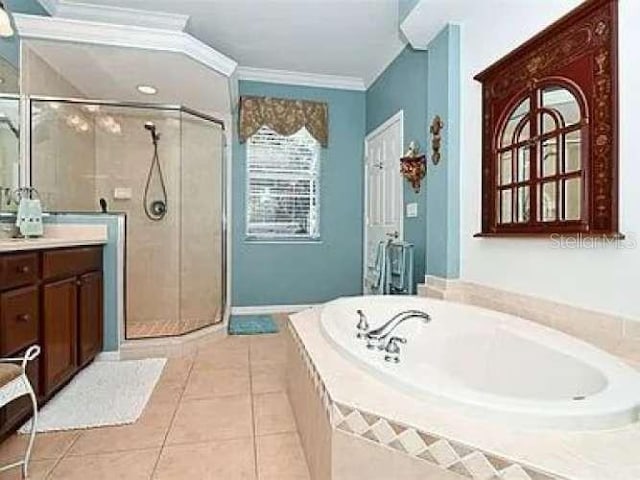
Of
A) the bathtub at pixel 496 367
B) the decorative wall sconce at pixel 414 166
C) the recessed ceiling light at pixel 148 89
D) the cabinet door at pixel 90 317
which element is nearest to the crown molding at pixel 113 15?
the recessed ceiling light at pixel 148 89

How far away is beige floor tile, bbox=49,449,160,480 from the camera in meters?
1.55

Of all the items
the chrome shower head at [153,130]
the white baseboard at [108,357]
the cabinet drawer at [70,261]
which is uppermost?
the chrome shower head at [153,130]

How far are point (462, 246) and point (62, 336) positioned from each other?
2481 millimetres

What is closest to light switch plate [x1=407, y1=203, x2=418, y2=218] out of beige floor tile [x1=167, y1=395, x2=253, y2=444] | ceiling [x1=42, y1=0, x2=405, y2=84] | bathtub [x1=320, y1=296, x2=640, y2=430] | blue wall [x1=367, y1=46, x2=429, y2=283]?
blue wall [x1=367, y1=46, x2=429, y2=283]

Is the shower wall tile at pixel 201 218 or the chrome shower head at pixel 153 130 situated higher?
the chrome shower head at pixel 153 130

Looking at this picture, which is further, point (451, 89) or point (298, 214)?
point (298, 214)

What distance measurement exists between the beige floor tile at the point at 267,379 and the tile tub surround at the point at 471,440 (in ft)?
4.22

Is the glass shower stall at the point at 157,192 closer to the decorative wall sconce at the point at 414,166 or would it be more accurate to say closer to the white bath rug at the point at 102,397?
the white bath rug at the point at 102,397

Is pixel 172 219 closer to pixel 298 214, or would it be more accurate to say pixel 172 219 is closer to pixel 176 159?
pixel 176 159

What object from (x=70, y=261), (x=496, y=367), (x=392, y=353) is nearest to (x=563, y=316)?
(x=496, y=367)

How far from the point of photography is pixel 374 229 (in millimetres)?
4426

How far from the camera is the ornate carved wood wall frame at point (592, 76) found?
1670mm

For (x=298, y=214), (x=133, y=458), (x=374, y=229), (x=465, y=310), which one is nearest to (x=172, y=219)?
(x=298, y=214)

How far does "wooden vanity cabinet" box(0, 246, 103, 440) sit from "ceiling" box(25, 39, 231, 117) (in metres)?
1.40
